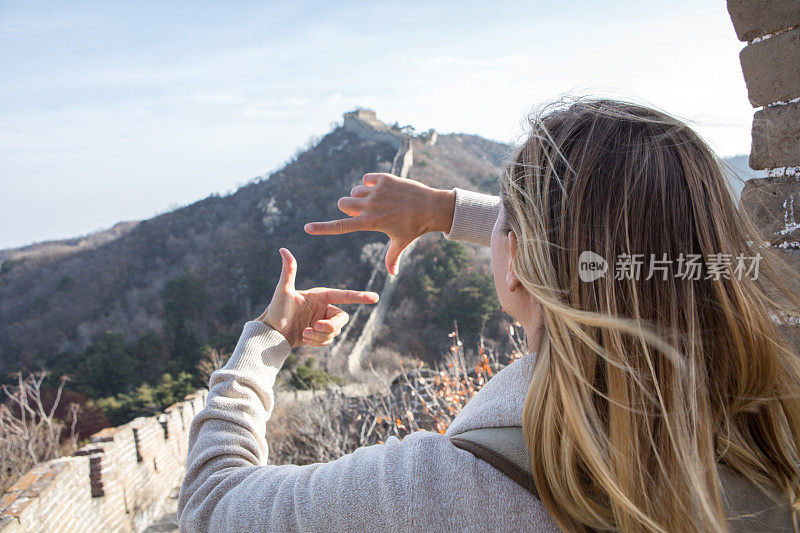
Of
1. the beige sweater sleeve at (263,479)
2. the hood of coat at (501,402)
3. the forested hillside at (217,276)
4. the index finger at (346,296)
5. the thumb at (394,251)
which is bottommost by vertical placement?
the forested hillside at (217,276)

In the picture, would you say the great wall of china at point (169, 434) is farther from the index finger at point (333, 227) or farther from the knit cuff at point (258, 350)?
the knit cuff at point (258, 350)

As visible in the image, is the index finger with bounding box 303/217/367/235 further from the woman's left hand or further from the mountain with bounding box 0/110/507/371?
the mountain with bounding box 0/110/507/371

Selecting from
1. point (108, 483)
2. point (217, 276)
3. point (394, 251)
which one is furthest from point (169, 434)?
point (217, 276)

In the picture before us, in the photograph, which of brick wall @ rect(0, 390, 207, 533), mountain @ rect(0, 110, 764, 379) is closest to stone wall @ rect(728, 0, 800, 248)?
brick wall @ rect(0, 390, 207, 533)

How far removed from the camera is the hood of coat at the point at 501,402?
0.73 meters

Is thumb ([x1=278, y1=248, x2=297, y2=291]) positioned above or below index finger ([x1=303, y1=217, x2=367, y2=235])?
below

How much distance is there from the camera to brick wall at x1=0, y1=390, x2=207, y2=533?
3980 millimetres

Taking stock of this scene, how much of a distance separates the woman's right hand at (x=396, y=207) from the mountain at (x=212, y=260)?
17.3 meters

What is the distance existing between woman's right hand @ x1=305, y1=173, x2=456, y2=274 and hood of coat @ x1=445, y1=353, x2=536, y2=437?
603 millimetres

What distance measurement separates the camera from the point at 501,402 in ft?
2.45

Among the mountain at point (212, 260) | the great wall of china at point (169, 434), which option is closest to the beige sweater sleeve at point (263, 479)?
the great wall of china at point (169, 434)

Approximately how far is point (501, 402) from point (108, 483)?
19.6ft

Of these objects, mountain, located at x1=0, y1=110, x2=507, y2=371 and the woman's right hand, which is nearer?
the woman's right hand

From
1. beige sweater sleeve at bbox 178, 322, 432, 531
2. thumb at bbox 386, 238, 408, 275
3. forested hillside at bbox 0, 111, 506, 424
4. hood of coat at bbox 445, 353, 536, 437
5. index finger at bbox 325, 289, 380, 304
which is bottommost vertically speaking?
forested hillside at bbox 0, 111, 506, 424
